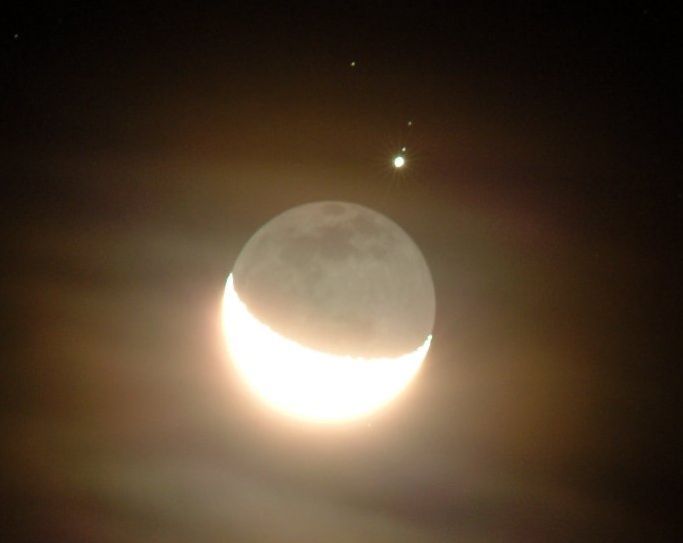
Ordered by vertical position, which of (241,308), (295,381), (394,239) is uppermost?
(394,239)

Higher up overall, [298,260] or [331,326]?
[298,260]

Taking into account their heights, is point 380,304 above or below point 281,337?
above

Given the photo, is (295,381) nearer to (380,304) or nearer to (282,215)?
(380,304)

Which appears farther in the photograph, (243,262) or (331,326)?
(243,262)

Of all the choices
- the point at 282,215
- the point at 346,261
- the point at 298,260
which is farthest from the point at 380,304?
the point at 282,215

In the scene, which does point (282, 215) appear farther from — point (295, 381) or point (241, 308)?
point (295, 381)

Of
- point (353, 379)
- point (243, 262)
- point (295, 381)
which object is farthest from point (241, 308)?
point (353, 379)

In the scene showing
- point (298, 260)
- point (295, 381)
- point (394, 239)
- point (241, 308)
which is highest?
point (394, 239)

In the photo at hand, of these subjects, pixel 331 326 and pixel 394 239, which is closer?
pixel 331 326

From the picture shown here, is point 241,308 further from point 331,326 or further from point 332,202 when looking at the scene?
point 332,202
